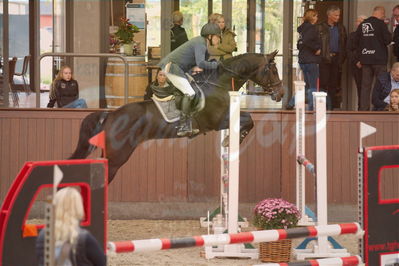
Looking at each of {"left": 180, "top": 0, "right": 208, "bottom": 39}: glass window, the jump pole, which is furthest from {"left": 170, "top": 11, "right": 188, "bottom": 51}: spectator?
the jump pole

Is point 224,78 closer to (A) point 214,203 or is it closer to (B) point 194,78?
(B) point 194,78

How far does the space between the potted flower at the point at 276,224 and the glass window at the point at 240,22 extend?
605cm

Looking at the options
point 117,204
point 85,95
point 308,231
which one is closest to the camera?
point 308,231

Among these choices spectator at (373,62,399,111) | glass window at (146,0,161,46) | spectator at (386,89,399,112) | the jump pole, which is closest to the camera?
the jump pole

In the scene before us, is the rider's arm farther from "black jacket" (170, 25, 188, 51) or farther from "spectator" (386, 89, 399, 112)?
"black jacket" (170, 25, 188, 51)

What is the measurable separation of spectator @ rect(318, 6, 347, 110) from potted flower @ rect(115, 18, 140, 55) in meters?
2.51

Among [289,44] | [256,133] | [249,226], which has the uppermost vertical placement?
[289,44]

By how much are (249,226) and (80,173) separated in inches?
199

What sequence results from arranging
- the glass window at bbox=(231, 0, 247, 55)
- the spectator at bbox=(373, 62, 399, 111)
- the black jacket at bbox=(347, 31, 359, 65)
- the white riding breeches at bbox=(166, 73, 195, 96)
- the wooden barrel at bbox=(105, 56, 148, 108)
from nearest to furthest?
the white riding breeches at bbox=(166, 73, 195, 96) → the spectator at bbox=(373, 62, 399, 111) → the black jacket at bbox=(347, 31, 359, 65) → the wooden barrel at bbox=(105, 56, 148, 108) → the glass window at bbox=(231, 0, 247, 55)

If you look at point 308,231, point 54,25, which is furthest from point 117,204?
point 308,231

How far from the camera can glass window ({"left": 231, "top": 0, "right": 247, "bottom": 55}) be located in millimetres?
15727

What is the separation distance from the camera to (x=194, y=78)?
11.5m

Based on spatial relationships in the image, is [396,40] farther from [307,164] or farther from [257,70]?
[307,164]

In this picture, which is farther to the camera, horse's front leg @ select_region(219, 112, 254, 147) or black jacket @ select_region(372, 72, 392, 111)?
black jacket @ select_region(372, 72, 392, 111)
